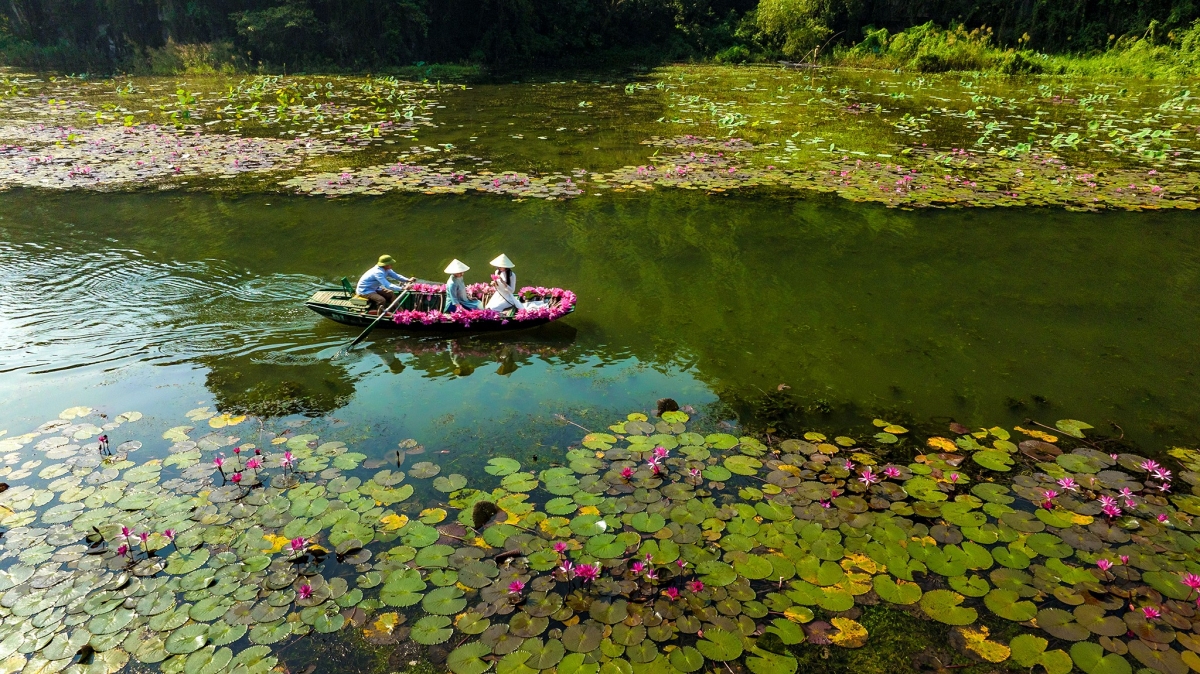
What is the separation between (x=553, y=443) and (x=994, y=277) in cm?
642

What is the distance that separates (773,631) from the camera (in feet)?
12.4

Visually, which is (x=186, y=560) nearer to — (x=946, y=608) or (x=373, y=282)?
(x=373, y=282)

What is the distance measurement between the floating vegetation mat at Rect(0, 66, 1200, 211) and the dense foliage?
531 centimetres

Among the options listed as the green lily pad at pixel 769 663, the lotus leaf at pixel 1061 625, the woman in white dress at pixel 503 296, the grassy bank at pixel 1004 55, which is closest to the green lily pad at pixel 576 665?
the green lily pad at pixel 769 663

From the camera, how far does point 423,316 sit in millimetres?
7227

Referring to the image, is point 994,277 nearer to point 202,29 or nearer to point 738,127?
point 738,127

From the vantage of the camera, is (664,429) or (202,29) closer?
(664,429)

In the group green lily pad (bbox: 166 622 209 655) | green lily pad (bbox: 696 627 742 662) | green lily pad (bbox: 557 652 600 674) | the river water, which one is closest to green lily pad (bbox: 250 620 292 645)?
green lily pad (bbox: 166 622 209 655)

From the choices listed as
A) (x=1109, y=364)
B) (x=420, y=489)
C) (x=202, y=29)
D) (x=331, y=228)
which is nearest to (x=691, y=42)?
(x=202, y=29)

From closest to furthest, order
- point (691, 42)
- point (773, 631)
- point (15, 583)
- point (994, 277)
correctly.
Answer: point (773, 631)
point (15, 583)
point (994, 277)
point (691, 42)

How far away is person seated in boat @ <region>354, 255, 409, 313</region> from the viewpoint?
739 centimetres

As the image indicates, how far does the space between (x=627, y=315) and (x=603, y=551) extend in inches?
158

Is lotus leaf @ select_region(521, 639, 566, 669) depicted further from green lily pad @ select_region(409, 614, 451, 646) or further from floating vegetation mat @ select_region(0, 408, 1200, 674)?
Answer: green lily pad @ select_region(409, 614, 451, 646)

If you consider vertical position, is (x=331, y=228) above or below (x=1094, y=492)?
above
